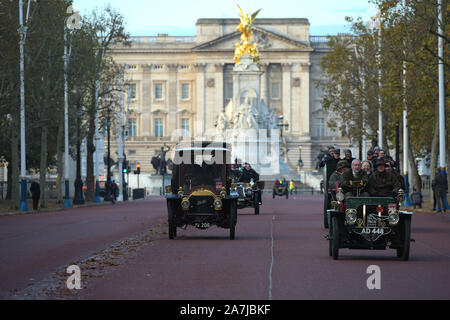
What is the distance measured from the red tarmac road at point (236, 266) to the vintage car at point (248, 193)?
35.6 feet

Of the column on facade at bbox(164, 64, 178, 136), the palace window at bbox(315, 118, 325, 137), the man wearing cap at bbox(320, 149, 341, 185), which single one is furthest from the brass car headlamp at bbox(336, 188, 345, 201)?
the column on facade at bbox(164, 64, 178, 136)

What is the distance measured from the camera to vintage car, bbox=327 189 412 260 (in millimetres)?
17781

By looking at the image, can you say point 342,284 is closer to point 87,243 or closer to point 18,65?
point 87,243

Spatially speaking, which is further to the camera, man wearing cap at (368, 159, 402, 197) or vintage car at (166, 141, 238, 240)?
vintage car at (166, 141, 238, 240)

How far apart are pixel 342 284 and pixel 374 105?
50.6 metres

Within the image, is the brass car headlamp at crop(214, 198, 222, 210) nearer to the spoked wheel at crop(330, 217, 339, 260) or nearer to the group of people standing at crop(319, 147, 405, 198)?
the group of people standing at crop(319, 147, 405, 198)

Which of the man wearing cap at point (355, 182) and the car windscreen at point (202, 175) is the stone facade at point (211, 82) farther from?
the man wearing cap at point (355, 182)

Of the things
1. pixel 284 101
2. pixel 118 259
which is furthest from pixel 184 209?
pixel 284 101

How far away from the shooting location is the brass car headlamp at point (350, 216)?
17766 millimetres

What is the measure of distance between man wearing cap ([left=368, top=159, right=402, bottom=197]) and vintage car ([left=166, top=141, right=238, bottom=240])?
213 inches

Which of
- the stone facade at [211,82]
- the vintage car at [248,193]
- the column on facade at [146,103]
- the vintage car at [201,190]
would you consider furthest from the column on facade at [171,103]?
the vintage car at [201,190]

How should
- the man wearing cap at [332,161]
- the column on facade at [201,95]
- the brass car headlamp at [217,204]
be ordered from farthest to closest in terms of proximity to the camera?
1. the column on facade at [201,95]
2. the man wearing cap at [332,161]
3. the brass car headlamp at [217,204]

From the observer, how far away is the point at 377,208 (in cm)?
1794

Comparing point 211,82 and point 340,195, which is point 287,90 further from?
point 340,195
